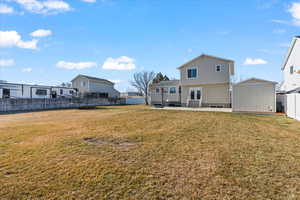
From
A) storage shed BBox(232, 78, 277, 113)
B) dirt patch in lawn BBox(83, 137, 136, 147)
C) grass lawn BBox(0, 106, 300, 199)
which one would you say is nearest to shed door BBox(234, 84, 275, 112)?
storage shed BBox(232, 78, 277, 113)

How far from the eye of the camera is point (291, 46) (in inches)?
566

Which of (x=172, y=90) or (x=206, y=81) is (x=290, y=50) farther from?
(x=172, y=90)

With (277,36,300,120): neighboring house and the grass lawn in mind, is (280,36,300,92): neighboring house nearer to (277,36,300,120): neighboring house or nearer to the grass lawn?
(277,36,300,120): neighboring house

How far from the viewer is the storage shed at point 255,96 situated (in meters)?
13.4

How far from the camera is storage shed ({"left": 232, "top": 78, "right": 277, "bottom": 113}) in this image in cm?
1345

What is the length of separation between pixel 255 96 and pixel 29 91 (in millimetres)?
28327

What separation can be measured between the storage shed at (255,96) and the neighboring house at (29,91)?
26.5 meters

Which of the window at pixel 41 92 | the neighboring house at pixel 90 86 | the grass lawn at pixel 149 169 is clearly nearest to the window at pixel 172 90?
the neighboring house at pixel 90 86

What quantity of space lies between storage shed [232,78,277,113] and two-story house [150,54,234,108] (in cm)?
315

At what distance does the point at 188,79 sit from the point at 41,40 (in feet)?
54.4

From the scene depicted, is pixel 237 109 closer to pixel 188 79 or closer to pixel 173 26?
pixel 188 79

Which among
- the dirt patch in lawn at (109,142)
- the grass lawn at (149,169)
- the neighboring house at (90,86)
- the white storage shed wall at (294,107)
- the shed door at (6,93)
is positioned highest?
the neighboring house at (90,86)

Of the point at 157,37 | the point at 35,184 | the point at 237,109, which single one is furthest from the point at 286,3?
the point at 35,184

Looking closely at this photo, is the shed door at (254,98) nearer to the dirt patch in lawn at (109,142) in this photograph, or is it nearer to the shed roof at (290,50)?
the shed roof at (290,50)
